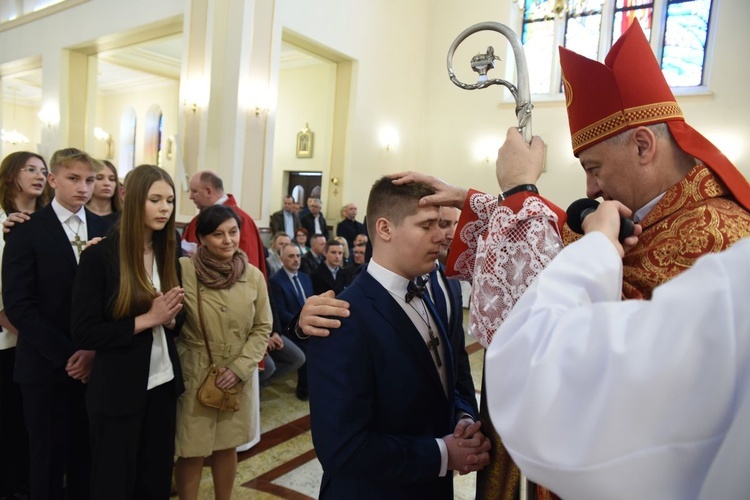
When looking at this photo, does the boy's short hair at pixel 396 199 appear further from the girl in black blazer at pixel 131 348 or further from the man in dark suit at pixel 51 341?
the man in dark suit at pixel 51 341

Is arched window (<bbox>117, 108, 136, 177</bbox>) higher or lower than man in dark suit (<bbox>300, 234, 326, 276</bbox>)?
higher

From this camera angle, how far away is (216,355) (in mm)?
2480

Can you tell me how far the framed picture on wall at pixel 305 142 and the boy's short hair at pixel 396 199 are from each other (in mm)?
9620

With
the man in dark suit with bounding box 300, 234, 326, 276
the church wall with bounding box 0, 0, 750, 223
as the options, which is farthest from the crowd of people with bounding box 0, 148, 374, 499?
the church wall with bounding box 0, 0, 750, 223

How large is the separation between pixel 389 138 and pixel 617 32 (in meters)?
4.71

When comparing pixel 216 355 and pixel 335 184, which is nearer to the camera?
pixel 216 355

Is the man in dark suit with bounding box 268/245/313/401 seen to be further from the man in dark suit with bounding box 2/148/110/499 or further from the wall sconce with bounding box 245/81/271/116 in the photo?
the wall sconce with bounding box 245/81/271/116

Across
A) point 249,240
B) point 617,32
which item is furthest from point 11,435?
point 617,32

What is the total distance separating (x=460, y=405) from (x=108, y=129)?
1709cm

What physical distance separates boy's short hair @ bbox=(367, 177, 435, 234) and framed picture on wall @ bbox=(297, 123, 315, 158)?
9.62 m

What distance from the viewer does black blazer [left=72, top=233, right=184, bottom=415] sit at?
2008 mm

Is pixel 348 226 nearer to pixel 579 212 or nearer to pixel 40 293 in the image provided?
pixel 40 293

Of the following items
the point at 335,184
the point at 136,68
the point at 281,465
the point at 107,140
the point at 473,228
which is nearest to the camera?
the point at 473,228

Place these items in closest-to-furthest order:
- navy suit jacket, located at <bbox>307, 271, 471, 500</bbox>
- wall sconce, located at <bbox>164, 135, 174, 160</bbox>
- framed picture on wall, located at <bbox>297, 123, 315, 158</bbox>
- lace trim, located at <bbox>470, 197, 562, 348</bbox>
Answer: lace trim, located at <bbox>470, 197, 562, 348</bbox>
navy suit jacket, located at <bbox>307, 271, 471, 500</bbox>
framed picture on wall, located at <bbox>297, 123, 315, 158</bbox>
wall sconce, located at <bbox>164, 135, 174, 160</bbox>
